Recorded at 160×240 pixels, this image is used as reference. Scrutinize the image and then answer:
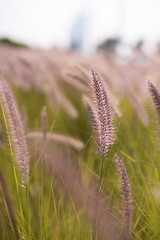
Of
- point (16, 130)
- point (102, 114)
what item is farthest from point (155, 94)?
point (16, 130)

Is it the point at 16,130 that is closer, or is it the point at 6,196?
the point at 6,196

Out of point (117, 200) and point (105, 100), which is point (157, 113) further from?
point (117, 200)

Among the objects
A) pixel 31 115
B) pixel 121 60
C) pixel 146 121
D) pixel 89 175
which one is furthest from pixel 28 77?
pixel 89 175

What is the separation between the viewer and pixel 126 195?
75 centimetres

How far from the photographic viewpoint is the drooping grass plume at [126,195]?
0.74m

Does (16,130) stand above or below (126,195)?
above

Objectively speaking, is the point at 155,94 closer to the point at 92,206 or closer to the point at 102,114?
the point at 102,114

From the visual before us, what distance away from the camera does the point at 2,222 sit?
0.89 m

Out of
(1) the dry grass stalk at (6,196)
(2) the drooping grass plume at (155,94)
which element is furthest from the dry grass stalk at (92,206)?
(2) the drooping grass plume at (155,94)

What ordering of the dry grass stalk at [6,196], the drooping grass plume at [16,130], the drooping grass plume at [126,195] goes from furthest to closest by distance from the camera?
the drooping grass plume at [16,130], the drooping grass plume at [126,195], the dry grass stalk at [6,196]

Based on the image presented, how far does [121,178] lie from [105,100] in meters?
0.21

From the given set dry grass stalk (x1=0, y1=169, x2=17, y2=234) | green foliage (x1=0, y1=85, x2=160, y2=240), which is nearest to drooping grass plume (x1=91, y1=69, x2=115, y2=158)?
green foliage (x1=0, y1=85, x2=160, y2=240)

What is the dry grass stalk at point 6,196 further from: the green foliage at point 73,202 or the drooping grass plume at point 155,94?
the drooping grass plume at point 155,94

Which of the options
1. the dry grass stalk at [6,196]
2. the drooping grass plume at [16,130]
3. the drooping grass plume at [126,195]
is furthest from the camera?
the drooping grass plume at [16,130]
